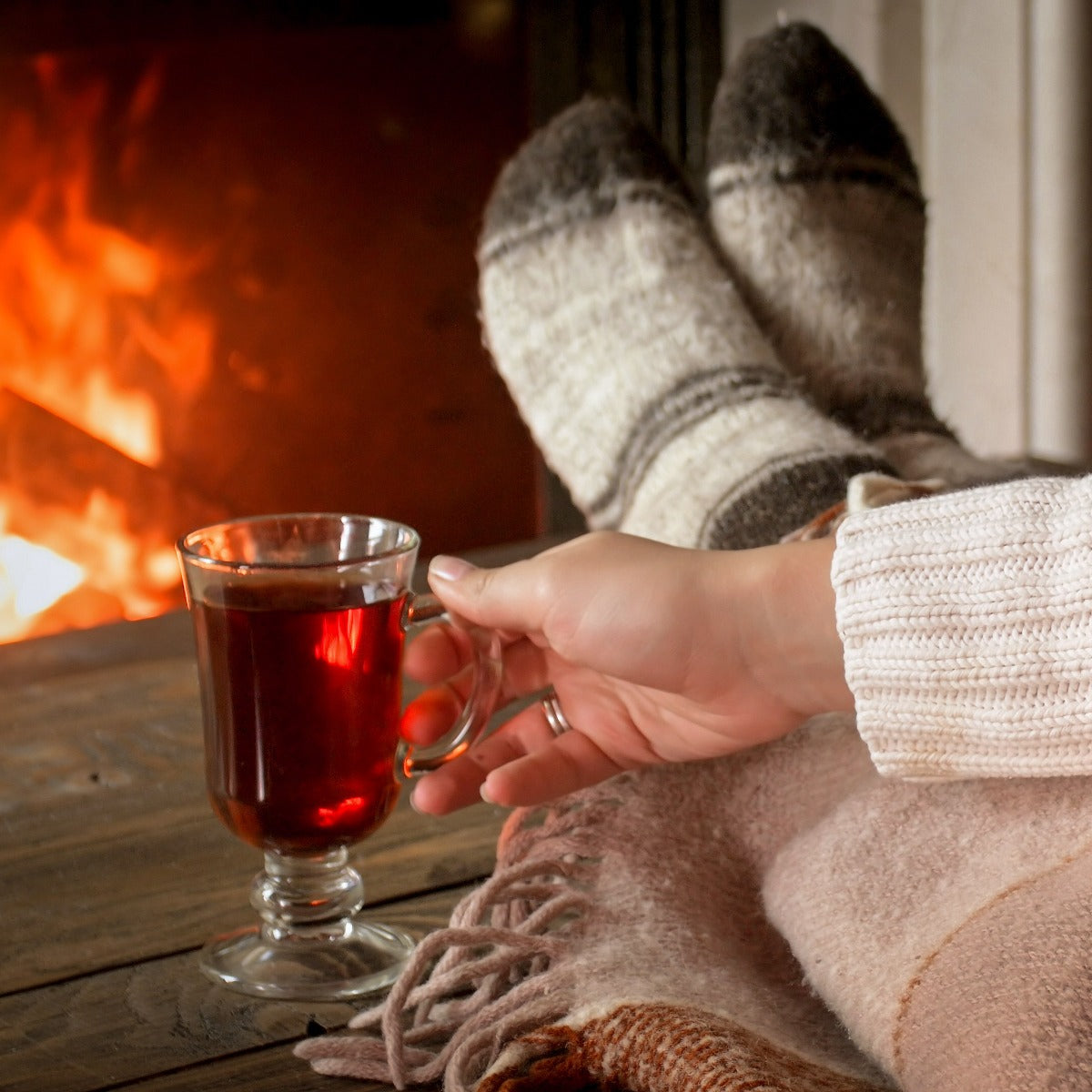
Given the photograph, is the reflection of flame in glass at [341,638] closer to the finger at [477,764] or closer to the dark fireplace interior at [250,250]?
the finger at [477,764]

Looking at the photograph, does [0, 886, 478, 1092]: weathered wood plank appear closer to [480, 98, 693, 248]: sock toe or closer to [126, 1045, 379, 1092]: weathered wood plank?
[126, 1045, 379, 1092]: weathered wood plank

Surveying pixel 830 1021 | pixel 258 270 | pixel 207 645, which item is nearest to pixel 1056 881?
pixel 830 1021

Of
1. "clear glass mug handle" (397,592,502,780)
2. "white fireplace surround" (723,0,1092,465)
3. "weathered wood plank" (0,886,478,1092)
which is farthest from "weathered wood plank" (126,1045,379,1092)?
"white fireplace surround" (723,0,1092,465)

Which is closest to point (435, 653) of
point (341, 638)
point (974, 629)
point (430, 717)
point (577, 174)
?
point (430, 717)

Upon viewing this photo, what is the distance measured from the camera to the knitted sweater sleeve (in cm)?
51

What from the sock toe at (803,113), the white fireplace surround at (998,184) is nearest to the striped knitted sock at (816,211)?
the sock toe at (803,113)

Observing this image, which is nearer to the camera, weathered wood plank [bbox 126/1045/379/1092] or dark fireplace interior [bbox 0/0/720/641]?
weathered wood plank [bbox 126/1045/379/1092]

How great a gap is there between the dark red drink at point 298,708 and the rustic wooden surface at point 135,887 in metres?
0.07

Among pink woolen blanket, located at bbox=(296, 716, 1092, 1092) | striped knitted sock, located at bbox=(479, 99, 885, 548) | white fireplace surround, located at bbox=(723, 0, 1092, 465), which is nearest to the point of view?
pink woolen blanket, located at bbox=(296, 716, 1092, 1092)

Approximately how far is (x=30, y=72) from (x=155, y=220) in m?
0.21

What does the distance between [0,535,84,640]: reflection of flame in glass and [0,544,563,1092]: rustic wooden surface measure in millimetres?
838

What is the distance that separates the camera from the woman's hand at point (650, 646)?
56cm

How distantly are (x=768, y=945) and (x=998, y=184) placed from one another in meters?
1.36

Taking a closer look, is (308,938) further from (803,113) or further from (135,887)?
(803,113)
